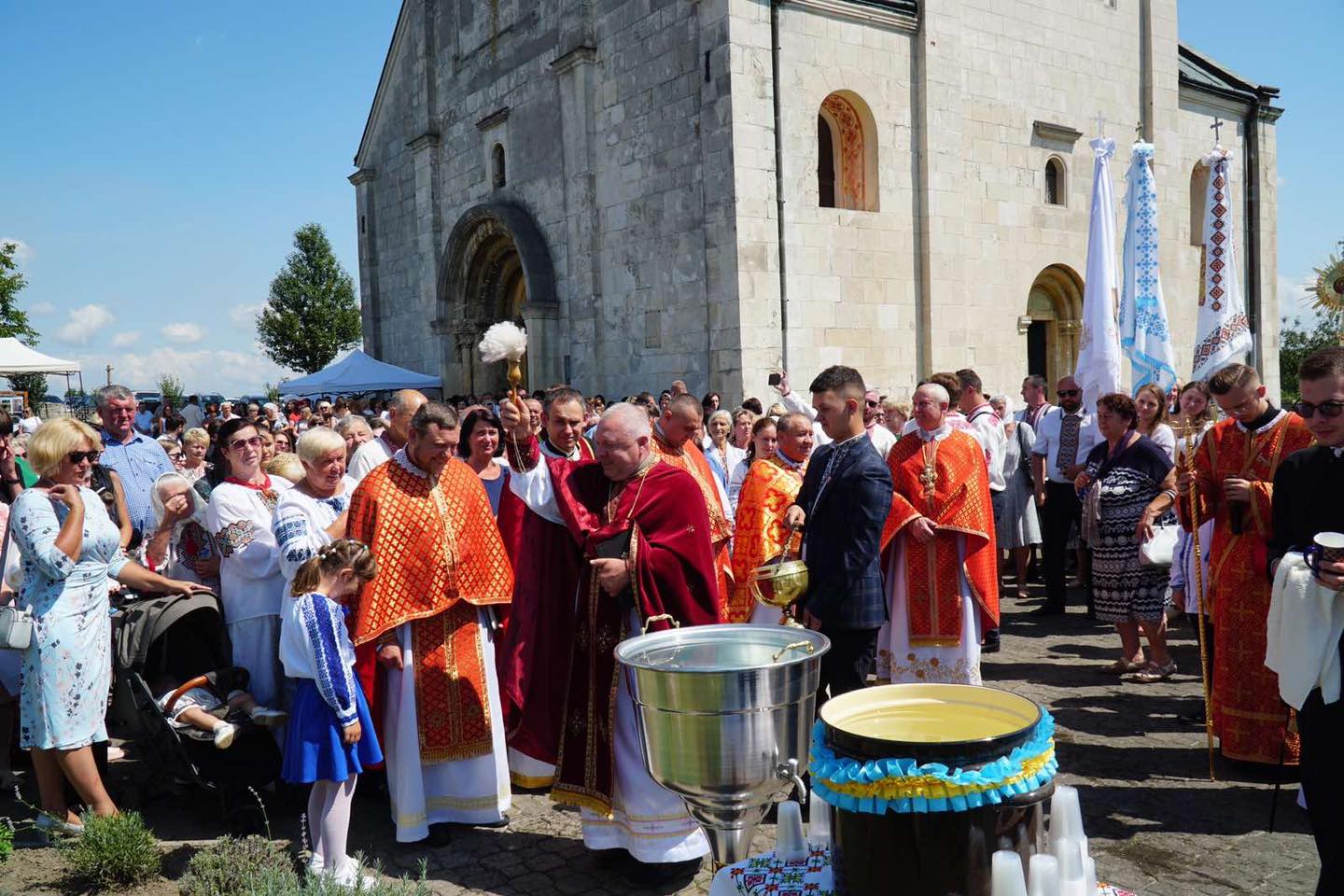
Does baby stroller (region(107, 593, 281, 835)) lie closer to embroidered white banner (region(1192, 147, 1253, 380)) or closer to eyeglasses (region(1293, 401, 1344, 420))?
eyeglasses (region(1293, 401, 1344, 420))

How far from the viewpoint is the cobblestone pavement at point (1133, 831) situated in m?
4.09

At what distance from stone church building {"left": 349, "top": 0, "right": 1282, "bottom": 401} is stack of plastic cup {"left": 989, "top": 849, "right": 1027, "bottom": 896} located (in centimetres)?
1180

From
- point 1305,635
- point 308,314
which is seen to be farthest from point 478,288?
point 308,314

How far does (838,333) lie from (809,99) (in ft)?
10.7

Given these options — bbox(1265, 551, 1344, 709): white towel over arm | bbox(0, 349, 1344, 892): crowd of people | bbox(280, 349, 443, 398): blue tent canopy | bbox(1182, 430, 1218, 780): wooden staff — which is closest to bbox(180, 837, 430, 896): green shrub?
bbox(0, 349, 1344, 892): crowd of people

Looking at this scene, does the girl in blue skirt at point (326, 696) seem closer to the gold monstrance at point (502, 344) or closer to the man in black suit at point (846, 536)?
the gold monstrance at point (502, 344)

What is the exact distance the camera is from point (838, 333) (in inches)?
565

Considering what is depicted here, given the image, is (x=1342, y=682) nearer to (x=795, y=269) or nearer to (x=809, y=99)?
(x=795, y=269)

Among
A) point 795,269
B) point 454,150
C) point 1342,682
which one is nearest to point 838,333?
point 795,269

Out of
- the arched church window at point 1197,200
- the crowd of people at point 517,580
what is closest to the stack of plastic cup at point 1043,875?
the crowd of people at point 517,580

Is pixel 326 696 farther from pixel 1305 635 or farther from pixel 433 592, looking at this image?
pixel 1305 635

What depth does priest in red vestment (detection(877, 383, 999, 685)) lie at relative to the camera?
608 centimetres

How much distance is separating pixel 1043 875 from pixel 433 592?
11.1 feet

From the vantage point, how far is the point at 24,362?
18562mm
